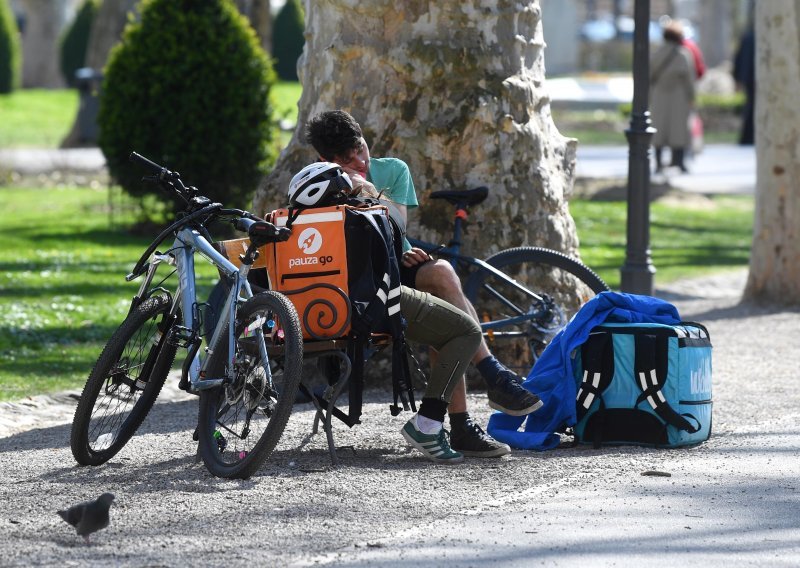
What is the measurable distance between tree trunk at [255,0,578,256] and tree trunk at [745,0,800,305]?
353 centimetres

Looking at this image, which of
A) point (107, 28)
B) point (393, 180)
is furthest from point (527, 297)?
point (107, 28)

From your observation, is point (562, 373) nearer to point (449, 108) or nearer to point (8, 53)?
point (449, 108)

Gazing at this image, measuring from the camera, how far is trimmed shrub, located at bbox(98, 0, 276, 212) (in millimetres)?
14164

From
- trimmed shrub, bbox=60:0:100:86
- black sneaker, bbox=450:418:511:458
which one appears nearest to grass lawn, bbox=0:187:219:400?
black sneaker, bbox=450:418:511:458

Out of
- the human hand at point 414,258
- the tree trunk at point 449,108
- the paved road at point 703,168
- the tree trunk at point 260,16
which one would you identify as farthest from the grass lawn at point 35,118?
the human hand at point 414,258

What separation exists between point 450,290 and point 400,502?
129 cm

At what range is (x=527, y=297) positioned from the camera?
771cm

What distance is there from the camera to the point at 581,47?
61062 mm

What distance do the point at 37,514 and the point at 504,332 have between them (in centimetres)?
302

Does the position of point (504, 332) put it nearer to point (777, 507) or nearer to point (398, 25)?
point (398, 25)

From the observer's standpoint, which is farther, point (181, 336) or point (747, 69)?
point (747, 69)

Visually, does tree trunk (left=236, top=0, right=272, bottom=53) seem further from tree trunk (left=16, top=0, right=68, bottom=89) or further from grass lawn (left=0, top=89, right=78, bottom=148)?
tree trunk (left=16, top=0, right=68, bottom=89)

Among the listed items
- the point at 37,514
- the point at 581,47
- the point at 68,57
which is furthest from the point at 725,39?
the point at 37,514

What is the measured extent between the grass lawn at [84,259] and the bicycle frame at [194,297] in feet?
7.09
